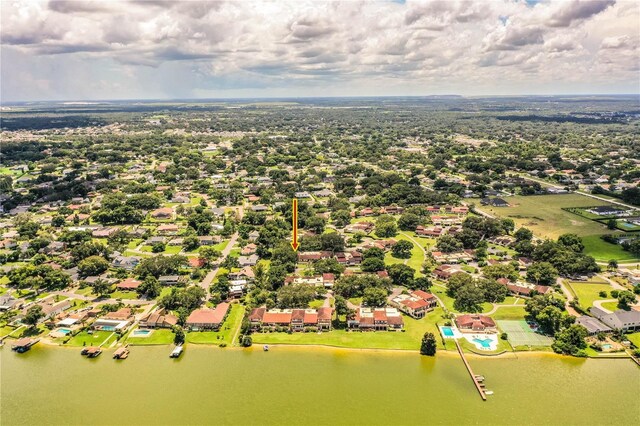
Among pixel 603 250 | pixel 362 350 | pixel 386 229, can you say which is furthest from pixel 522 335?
pixel 603 250

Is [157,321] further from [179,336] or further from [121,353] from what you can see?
[121,353]

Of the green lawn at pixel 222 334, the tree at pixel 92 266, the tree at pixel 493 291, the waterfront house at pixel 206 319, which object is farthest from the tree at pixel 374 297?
the tree at pixel 92 266

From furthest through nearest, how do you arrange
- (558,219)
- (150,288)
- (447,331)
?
(558,219) → (150,288) → (447,331)

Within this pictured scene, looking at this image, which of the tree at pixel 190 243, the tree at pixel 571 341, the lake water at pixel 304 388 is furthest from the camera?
the tree at pixel 190 243

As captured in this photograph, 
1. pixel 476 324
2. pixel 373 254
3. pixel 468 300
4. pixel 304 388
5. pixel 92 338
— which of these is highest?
pixel 373 254

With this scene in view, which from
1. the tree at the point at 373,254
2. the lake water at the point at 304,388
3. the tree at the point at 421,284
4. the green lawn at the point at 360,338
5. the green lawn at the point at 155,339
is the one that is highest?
the tree at the point at 373,254

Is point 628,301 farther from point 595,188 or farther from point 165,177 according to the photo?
point 165,177

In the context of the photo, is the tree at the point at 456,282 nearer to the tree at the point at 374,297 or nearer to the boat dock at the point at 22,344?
the tree at the point at 374,297
